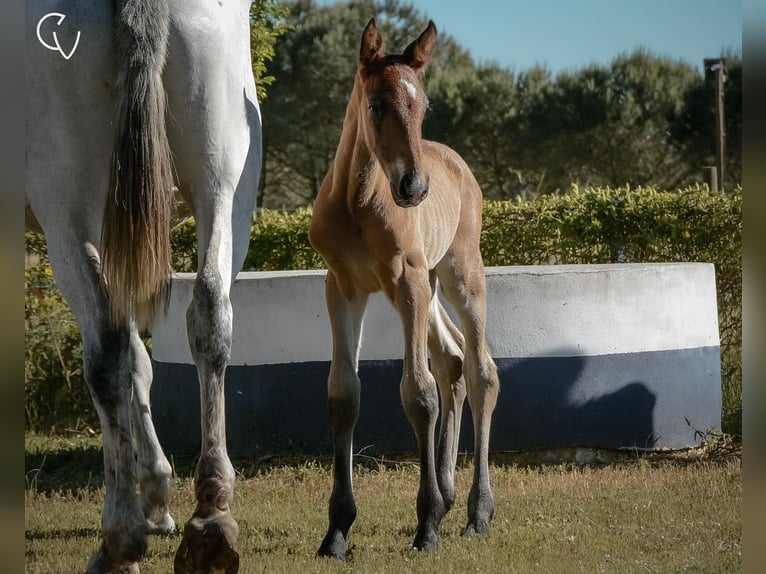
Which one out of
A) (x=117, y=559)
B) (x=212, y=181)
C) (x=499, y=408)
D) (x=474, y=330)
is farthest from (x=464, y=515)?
(x=212, y=181)

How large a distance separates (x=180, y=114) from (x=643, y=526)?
3187mm

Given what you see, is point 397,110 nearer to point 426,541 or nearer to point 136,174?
point 136,174

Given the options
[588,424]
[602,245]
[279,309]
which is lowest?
[588,424]

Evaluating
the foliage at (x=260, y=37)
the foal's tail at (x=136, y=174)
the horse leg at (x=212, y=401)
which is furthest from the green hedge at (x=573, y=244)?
the foal's tail at (x=136, y=174)

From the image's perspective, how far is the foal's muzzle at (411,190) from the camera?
13.9 feet

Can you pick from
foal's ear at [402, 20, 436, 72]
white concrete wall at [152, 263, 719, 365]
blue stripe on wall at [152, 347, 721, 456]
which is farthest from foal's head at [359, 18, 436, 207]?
blue stripe on wall at [152, 347, 721, 456]

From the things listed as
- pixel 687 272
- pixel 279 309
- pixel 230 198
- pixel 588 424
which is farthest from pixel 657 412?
pixel 230 198

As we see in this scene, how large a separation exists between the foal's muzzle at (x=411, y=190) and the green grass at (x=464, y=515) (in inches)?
64.5

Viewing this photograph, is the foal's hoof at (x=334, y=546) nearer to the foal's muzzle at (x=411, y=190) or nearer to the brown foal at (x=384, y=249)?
the brown foal at (x=384, y=249)

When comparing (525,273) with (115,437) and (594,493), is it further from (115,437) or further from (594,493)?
(115,437)

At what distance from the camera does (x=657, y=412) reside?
23.3ft

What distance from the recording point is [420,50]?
15.2ft

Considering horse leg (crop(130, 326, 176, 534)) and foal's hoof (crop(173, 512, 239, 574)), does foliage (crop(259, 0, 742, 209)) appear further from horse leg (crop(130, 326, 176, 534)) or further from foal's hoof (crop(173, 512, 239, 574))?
foal's hoof (crop(173, 512, 239, 574))

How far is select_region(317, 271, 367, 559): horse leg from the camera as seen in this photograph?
4.73 m
